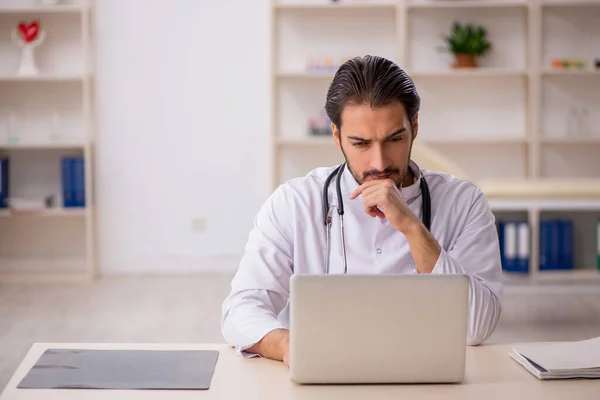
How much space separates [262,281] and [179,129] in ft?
13.3

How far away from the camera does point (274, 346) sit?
176 centimetres

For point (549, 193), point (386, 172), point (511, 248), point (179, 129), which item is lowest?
point (511, 248)

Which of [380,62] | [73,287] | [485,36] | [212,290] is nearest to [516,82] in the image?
[485,36]

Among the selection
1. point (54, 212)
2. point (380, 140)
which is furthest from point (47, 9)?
point (380, 140)

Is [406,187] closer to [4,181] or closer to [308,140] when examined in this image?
[308,140]

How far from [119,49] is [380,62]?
4110mm

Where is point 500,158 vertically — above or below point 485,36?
below

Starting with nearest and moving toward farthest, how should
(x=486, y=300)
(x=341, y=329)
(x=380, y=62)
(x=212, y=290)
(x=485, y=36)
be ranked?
(x=341, y=329), (x=486, y=300), (x=380, y=62), (x=212, y=290), (x=485, y=36)

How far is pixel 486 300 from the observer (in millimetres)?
1963

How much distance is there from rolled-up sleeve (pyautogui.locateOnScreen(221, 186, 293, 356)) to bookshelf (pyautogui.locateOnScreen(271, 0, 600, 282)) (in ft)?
11.8

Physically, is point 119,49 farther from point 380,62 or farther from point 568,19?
point 380,62

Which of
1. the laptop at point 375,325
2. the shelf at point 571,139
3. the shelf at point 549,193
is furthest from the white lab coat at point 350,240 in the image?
the shelf at point 571,139

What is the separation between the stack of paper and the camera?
1.62 meters

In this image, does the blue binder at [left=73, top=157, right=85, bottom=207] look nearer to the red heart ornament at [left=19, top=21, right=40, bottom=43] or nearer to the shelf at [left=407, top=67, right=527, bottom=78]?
the red heart ornament at [left=19, top=21, right=40, bottom=43]
